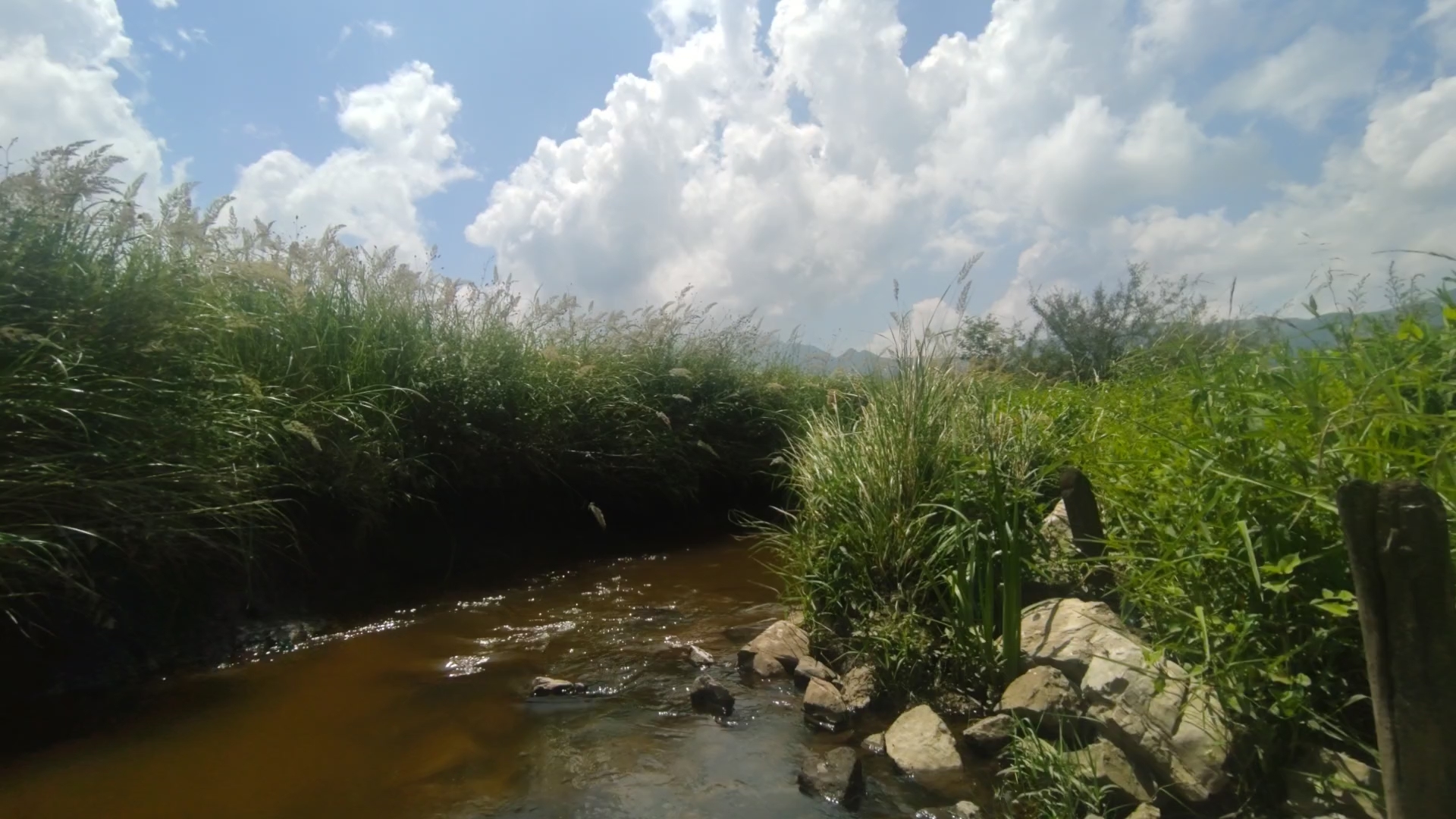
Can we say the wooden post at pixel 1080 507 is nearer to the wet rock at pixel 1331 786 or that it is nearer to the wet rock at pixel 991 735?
the wet rock at pixel 991 735

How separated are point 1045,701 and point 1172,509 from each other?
37.6 inches

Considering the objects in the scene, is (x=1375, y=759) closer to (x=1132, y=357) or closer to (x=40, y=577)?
(x=1132, y=357)

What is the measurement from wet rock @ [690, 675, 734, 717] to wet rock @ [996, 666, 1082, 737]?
134 centimetres

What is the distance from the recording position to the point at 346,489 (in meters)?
5.76

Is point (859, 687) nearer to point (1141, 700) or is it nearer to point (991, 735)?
point (991, 735)

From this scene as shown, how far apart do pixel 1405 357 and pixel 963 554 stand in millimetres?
1958

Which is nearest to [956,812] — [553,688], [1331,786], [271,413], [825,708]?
[825,708]

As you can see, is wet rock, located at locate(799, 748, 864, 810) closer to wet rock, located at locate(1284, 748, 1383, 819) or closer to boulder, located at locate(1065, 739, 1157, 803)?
boulder, located at locate(1065, 739, 1157, 803)

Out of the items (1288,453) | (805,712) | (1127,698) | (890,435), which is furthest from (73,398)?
(1288,453)

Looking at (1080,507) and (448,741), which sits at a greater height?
(1080,507)

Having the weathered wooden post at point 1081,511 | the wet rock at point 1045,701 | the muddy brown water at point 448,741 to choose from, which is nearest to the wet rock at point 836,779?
the muddy brown water at point 448,741

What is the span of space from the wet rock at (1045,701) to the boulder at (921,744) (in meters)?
0.30

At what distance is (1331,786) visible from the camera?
2.60m

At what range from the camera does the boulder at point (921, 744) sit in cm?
356
